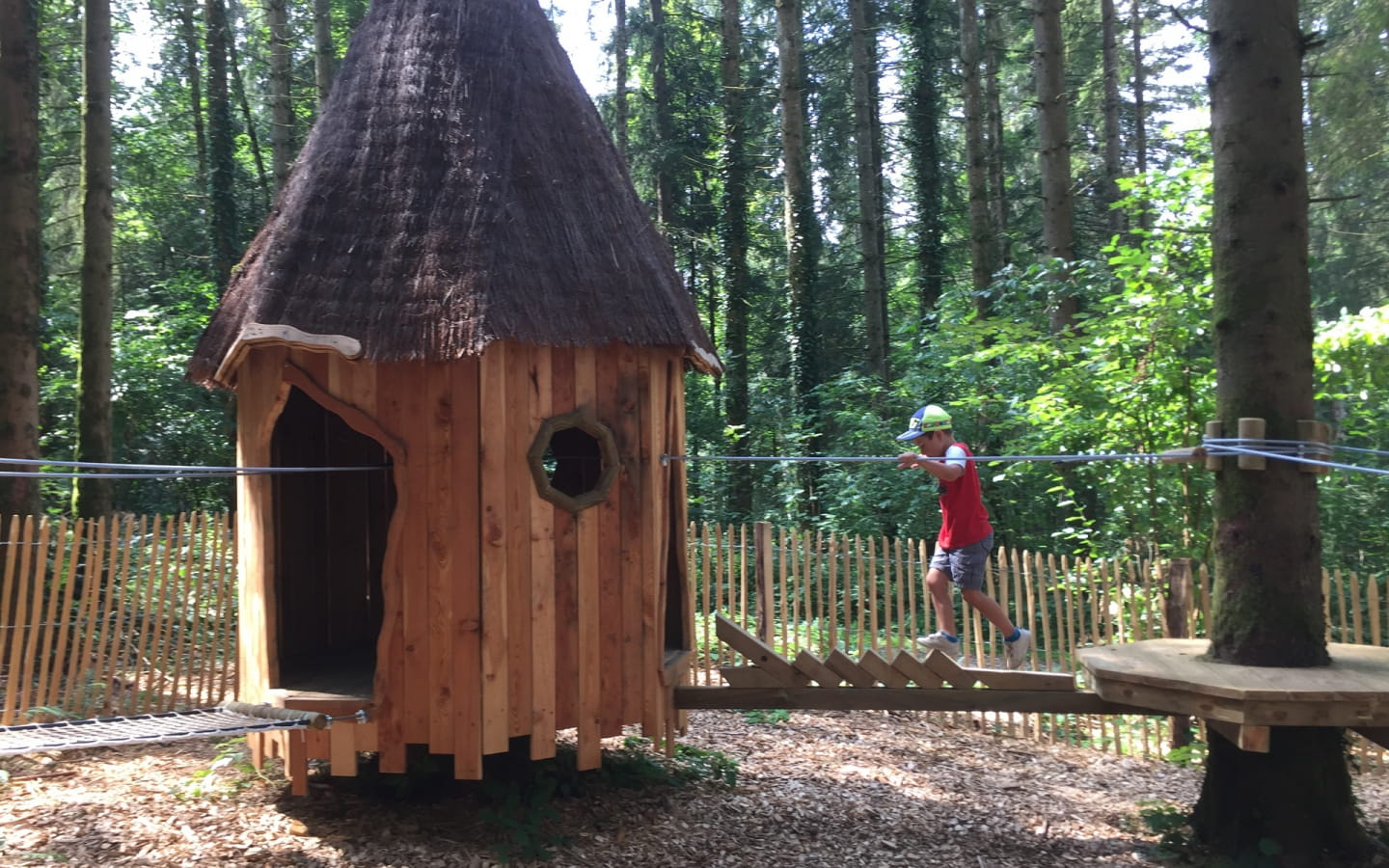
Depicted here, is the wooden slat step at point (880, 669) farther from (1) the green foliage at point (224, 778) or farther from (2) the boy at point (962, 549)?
(1) the green foliage at point (224, 778)

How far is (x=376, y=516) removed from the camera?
7410 millimetres

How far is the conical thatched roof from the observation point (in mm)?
4742

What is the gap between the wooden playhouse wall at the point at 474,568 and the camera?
4.75 meters

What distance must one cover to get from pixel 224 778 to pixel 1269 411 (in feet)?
21.2

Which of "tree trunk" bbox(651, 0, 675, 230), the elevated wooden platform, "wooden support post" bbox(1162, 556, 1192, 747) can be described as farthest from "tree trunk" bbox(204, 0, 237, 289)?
the elevated wooden platform

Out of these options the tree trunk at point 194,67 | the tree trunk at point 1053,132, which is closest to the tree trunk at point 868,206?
the tree trunk at point 1053,132

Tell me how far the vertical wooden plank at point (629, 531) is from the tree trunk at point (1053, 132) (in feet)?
29.1

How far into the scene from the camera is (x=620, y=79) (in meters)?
23.9

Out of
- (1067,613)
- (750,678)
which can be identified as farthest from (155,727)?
(1067,613)

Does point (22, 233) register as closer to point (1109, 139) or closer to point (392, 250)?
point (392, 250)

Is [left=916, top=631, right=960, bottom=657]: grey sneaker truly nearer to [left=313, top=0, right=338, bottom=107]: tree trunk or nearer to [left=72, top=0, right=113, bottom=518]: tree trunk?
[left=72, top=0, right=113, bottom=518]: tree trunk

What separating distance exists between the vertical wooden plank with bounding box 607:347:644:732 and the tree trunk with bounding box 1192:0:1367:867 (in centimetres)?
302

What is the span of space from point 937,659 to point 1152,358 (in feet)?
15.7

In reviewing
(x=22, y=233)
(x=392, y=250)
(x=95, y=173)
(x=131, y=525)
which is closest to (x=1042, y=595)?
(x=392, y=250)
